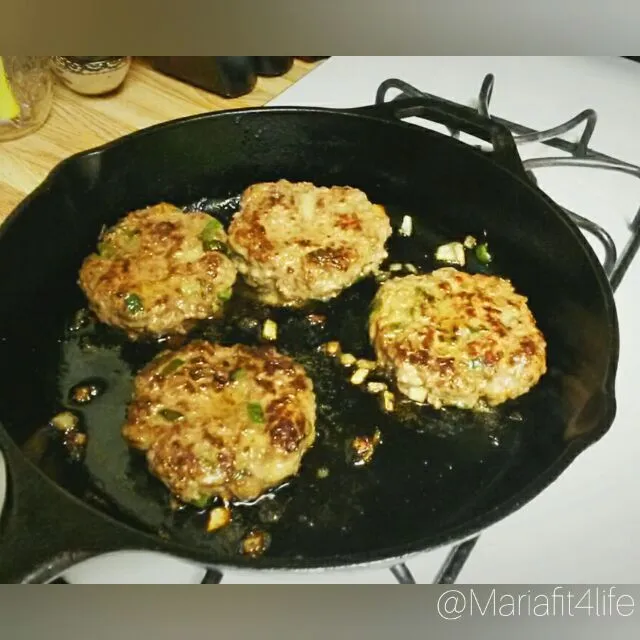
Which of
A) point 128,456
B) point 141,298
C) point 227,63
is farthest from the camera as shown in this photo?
point 227,63

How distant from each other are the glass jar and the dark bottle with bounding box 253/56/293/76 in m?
0.53

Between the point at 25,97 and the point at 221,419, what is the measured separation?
3.52ft

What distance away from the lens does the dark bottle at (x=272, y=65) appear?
73.6 inches

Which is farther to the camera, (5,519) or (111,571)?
(111,571)

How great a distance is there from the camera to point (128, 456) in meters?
1.18

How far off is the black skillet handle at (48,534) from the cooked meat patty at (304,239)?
617mm

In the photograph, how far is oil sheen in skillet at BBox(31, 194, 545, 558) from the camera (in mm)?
1111

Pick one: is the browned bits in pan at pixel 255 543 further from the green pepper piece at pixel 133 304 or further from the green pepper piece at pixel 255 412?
the green pepper piece at pixel 133 304

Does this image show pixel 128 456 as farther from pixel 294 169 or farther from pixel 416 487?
pixel 294 169

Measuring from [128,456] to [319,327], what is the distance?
1.39 ft

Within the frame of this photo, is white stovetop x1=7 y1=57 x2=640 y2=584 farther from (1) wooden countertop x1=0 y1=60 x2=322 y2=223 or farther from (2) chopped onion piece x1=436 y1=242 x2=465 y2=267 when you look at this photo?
(2) chopped onion piece x1=436 y1=242 x2=465 y2=267

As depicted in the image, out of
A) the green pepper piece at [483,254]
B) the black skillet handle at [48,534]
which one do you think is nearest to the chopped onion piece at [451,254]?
the green pepper piece at [483,254]

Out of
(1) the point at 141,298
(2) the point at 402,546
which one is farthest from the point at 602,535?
(1) the point at 141,298

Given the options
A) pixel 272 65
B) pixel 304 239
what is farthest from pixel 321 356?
pixel 272 65
